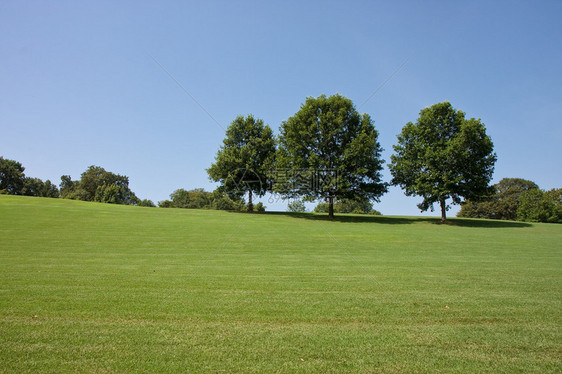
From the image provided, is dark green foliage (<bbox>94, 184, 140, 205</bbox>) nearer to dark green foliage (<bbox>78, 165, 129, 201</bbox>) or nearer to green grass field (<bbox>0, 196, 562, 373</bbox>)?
dark green foliage (<bbox>78, 165, 129, 201</bbox>)

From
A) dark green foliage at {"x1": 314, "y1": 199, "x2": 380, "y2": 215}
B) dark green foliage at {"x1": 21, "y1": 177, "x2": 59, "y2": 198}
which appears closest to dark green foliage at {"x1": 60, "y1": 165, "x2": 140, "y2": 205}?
dark green foliage at {"x1": 21, "y1": 177, "x2": 59, "y2": 198}

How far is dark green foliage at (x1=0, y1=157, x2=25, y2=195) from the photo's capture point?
75.3 meters

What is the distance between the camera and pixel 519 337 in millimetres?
5484

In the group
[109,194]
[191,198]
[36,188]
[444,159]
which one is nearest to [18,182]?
[36,188]

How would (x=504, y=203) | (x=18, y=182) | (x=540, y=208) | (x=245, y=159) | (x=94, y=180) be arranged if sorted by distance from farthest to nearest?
(x=94, y=180) → (x=18, y=182) → (x=504, y=203) → (x=540, y=208) → (x=245, y=159)

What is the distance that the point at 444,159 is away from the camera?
3825 cm

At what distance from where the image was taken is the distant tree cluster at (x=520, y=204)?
60.9 meters

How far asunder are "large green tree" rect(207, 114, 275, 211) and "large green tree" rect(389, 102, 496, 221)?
724 inches

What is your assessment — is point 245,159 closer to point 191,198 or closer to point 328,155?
point 328,155

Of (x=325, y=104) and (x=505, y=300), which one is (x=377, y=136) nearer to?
(x=325, y=104)

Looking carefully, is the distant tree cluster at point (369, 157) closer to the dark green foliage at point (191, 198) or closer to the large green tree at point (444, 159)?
the large green tree at point (444, 159)

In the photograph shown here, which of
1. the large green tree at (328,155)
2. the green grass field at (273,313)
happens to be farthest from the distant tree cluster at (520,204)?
the green grass field at (273,313)

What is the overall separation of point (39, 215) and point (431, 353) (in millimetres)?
30441

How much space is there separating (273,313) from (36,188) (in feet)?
337
